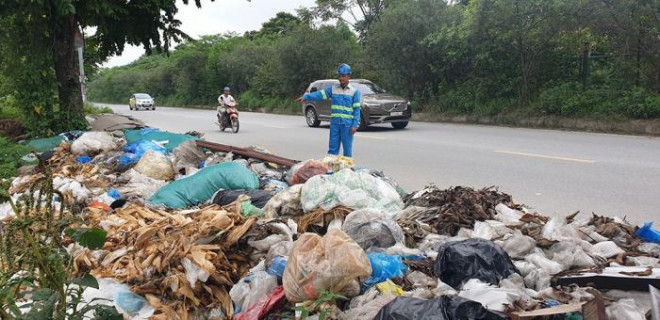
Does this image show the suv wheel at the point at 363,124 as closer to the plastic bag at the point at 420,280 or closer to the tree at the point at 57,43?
the tree at the point at 57,43

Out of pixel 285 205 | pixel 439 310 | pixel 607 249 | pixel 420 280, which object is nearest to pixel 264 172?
pixel 285 205

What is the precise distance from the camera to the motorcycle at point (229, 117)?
56.4 ft

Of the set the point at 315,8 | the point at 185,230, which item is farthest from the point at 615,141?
the point at 315,8

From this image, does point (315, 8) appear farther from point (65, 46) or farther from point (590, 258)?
point (590, 258)

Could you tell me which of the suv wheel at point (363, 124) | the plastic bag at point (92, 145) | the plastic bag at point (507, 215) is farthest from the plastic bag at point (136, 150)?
the suv wheel at point (363, 124)

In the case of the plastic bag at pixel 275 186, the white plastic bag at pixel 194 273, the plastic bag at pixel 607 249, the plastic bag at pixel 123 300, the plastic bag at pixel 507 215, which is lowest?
the plastic bag at pixel 123 300

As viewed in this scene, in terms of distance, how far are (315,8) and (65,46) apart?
26.8 meters

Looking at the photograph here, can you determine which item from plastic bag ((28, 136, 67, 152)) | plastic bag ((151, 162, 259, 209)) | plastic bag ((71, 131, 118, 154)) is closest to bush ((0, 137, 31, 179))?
plastic bag ((28, 136, 67, 152))

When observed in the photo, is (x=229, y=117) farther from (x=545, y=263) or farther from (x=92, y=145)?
(x=545, y=263)

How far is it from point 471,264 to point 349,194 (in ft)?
5.81

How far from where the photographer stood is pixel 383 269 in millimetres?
3475

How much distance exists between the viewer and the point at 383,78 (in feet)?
77.2

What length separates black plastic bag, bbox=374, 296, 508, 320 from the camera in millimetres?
2742

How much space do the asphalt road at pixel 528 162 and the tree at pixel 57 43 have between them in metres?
3.92
